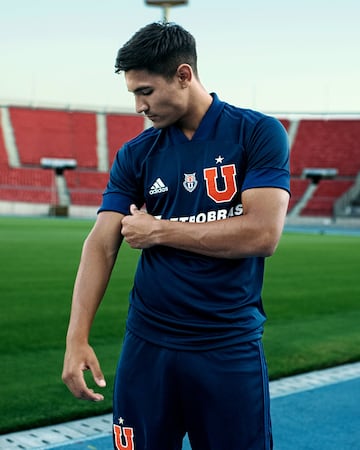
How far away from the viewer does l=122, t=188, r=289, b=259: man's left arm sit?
228 cm

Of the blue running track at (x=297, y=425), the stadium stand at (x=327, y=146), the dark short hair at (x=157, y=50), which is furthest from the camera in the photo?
the stadium stand at (x=327, y=146)

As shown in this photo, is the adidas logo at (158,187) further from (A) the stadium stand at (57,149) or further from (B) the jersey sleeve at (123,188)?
(A) the stadium stand at (57,149)

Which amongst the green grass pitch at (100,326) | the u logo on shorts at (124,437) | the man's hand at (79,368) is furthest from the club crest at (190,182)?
the green grass pitch at (100,326)

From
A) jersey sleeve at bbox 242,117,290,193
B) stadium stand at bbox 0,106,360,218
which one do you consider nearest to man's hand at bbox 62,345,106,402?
jersey sleeve at bbox 242,117,290,193

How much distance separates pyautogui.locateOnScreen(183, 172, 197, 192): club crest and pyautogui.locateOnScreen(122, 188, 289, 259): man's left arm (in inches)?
5.3

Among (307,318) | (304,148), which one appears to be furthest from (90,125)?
(307,318)

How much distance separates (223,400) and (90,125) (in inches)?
2340

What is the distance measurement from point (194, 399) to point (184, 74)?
110 centimetres

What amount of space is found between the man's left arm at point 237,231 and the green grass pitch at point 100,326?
9.36 feet

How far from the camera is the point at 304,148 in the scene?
57531 millimetres

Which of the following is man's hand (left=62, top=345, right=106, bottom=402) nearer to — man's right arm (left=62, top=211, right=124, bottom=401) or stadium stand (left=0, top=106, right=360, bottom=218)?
man's right arm (left=62, top=211, right=124, bottom=401)

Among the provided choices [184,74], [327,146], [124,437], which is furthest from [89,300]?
[327,146]

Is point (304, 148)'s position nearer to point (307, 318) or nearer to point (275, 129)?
point (307, 318)

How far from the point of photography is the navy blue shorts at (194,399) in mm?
2311
